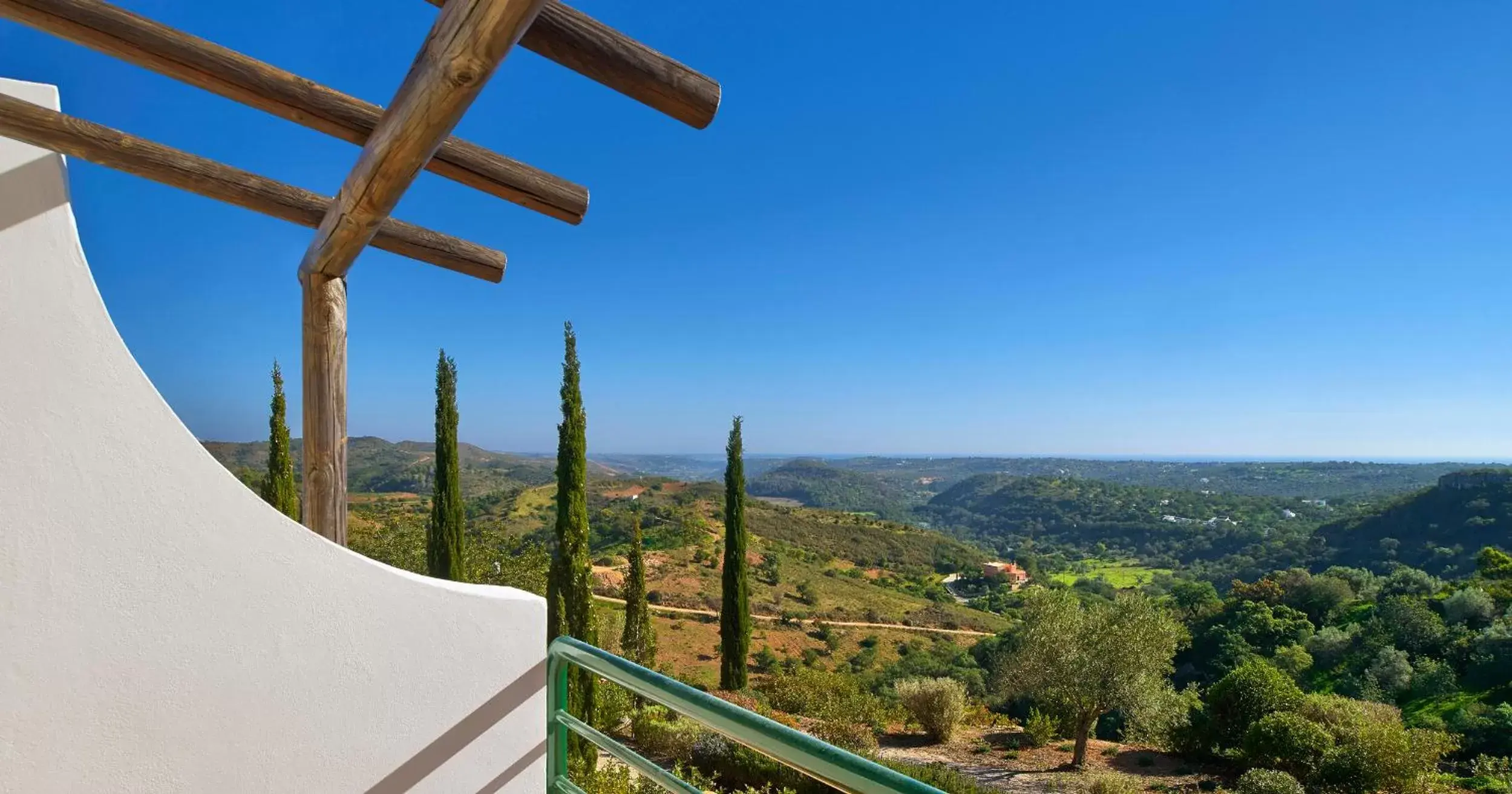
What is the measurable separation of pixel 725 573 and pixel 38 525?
1551cm

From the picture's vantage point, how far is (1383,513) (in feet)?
105

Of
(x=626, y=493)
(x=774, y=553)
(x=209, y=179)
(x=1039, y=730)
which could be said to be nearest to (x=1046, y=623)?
(x=1039, y=730)

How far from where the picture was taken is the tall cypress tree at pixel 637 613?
1362cm

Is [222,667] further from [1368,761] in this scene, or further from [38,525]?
[1368,761]

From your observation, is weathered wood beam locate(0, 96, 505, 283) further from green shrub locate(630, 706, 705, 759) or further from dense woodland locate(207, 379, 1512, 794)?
green shrub locate(630, 706, 705, 759)

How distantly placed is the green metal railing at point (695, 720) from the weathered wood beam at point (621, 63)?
1.05 metres

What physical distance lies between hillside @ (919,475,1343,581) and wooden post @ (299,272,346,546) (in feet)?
128

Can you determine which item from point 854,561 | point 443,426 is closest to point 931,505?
point 854,561

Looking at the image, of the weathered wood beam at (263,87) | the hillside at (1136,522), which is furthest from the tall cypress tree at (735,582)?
the hillside at (1136,522)

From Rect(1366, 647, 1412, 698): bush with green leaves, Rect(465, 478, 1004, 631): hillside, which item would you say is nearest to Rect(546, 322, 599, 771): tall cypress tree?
Rect(465, 478, 1004, 631): hillside

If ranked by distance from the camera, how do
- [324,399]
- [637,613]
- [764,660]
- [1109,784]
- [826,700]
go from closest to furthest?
[324,399] → [1109,784] → [637,613] → [826,700] → [764,660]

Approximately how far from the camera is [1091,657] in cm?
1466

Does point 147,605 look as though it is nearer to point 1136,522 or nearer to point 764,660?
point 764,660

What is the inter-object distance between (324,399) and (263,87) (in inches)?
41.5
